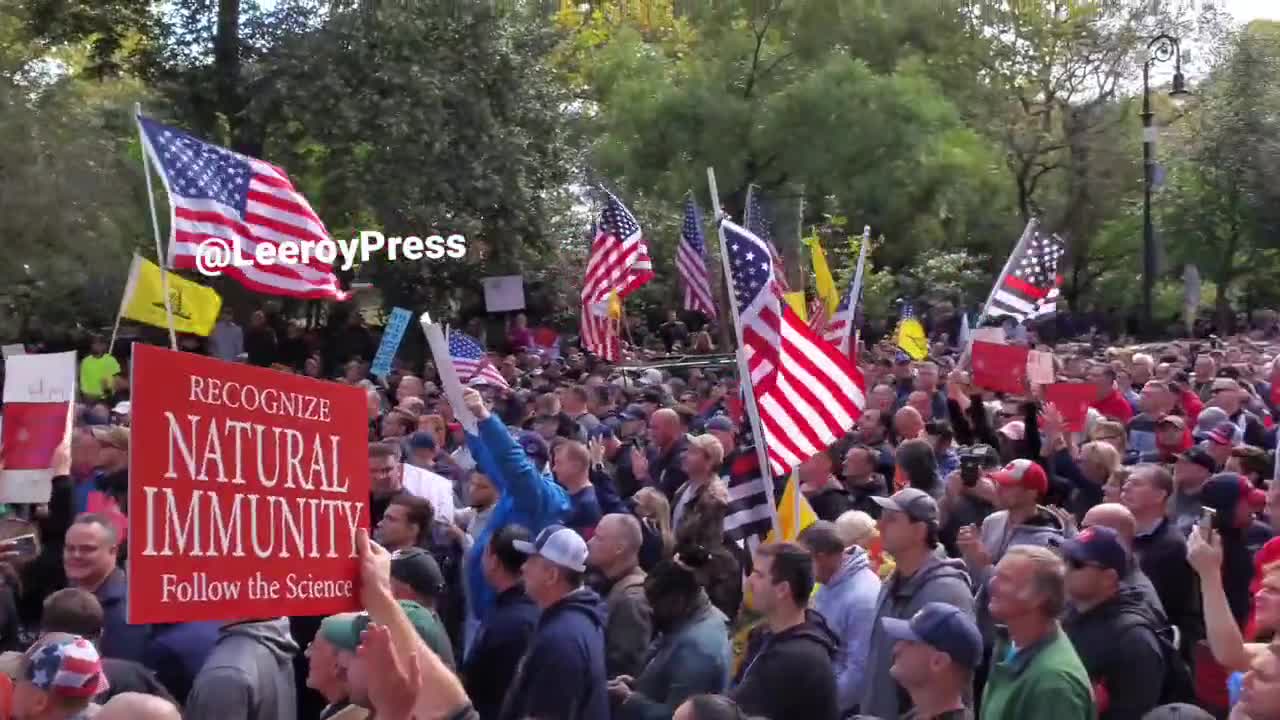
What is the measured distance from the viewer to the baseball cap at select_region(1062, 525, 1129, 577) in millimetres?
6141

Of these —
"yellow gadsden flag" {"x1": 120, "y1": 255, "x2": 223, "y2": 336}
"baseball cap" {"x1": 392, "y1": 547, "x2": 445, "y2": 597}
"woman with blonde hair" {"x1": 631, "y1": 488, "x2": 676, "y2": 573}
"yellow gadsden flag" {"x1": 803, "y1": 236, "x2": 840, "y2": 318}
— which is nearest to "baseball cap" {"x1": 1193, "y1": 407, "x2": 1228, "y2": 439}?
"woman with blonde hair" {"x1": 631, "y1": 488, "x2": 676, "y2": 573}

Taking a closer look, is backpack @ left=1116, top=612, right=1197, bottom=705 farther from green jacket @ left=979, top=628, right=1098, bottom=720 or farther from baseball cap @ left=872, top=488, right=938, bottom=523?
green jacket @ left=979, top=628, right=1098, bottom=720

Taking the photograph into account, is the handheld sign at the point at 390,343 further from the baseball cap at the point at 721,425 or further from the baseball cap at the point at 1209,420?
the baseball cap at the point at 1209,420

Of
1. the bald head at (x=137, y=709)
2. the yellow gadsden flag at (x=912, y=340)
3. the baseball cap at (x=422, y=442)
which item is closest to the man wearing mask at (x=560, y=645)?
the bald head at (x=137, y=709)

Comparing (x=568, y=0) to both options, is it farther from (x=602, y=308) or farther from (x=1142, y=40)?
(x=1142, y=40)

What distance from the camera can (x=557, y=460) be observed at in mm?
9430

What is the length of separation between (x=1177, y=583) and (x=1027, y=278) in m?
8.88

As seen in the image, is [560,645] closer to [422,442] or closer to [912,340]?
[422,442]

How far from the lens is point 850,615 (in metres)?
7.09

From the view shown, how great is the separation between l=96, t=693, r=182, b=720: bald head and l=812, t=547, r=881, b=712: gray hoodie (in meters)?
3.26

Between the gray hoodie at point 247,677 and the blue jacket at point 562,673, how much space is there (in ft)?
2.71

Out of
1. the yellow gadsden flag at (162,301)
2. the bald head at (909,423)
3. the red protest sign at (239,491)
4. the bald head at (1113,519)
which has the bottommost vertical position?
the bald head at (1113,519)

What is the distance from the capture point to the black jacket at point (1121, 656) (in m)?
5.99

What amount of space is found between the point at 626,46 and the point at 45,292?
14908 millimetres
